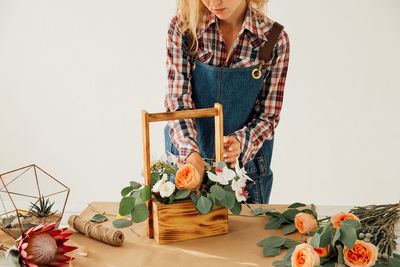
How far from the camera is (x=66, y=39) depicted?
153 inches

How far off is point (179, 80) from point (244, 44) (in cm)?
32

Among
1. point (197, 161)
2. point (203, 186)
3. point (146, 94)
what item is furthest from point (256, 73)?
point (146, 94)

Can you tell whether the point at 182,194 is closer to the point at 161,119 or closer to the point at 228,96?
the point at 161,119

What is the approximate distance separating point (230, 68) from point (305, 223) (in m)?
0.78

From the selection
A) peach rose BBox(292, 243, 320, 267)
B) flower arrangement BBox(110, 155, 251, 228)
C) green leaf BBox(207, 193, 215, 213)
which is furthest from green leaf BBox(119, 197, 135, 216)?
peach rose BBox(292, 243, 320, 267)

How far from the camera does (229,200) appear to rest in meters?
1.36

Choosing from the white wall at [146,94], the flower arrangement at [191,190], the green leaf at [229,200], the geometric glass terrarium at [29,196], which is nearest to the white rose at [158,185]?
the flower arrangement at [191,190]

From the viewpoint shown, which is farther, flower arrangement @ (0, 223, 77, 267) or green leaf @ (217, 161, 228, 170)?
green leaf @ (217, 161, 228, 170)

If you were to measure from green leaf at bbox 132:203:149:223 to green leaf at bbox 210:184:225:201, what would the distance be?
21 centimetres

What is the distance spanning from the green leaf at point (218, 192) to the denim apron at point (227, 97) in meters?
0.56

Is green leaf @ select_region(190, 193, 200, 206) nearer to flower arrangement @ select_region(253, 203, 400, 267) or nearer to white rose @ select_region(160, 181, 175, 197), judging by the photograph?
white rose @ select_region(160, 181, 175, 197)

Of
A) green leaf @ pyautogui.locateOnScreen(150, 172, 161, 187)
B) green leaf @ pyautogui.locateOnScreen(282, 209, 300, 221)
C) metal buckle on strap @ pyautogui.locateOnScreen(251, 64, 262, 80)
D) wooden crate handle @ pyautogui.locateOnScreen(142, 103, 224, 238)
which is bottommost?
green leaf @ pyautogui.locateOnScreen(282, 209, 300, 221)

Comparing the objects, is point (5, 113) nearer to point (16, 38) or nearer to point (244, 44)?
point (16, 38)

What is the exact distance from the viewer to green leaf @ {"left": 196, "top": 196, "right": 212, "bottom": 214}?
133 centimetres
